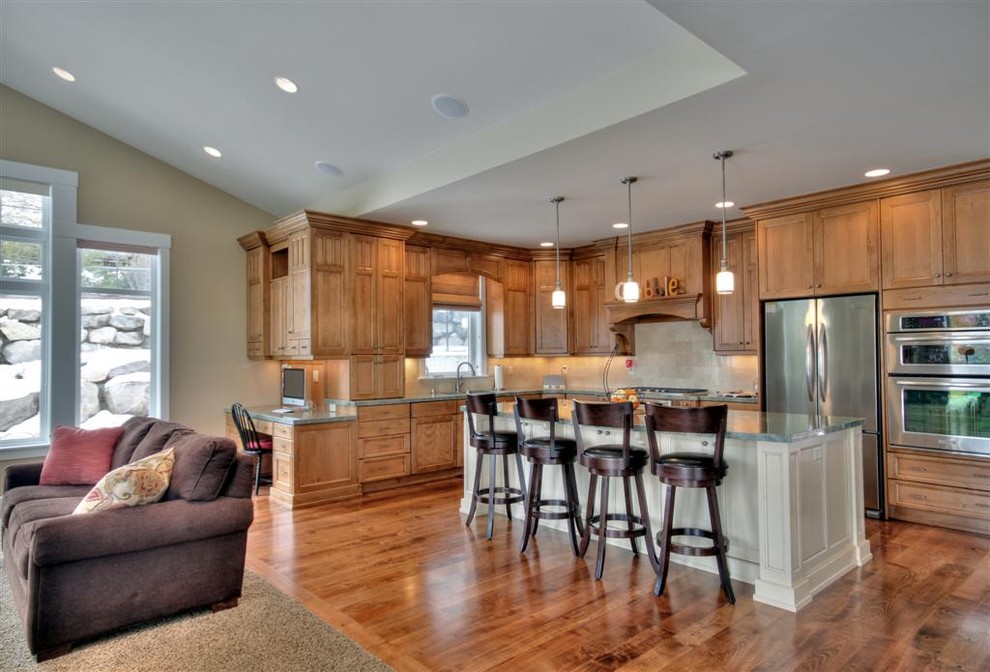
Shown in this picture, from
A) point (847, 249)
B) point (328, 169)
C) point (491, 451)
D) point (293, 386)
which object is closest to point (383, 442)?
point (293, 386)

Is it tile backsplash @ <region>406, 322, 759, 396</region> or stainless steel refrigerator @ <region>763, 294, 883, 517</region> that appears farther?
tile backsplash @ <region>406, 322, 759, 396</region>

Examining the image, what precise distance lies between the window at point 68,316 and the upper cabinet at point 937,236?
6806 mm

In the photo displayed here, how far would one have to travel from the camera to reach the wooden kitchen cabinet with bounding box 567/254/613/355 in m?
7.45

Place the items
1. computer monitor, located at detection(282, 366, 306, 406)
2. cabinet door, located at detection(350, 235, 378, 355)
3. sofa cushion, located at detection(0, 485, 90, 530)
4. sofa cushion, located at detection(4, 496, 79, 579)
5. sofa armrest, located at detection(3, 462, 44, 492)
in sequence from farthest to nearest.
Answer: computer monitor, located at detection(282, 366, 306, 406) < cabinet door, located at detection(350, 235, 378, 355) < sofa armrest, located at detection(3, 462, 44, 492) < sofa cushion, located at detection(0, 485, 90, 530) < sofa cushion, located at detection(4, 496, 79, 579)

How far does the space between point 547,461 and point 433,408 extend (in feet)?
8.62

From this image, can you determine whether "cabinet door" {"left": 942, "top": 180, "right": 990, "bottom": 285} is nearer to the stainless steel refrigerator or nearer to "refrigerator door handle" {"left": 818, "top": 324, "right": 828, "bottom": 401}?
the stainless steel refrigerator

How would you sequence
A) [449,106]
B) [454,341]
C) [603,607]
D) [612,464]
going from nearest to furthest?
[603,607] < [612,464] < [449,106] < [454,341]

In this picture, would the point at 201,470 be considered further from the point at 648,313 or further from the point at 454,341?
the point at 648,313

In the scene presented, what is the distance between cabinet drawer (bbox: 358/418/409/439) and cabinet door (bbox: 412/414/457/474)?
4.9 inches

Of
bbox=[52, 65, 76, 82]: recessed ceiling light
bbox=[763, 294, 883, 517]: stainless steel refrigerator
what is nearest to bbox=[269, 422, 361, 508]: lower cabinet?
bbox=[52, 65, 76, 82]: recessed ceiling light

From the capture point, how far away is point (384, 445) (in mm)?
5914

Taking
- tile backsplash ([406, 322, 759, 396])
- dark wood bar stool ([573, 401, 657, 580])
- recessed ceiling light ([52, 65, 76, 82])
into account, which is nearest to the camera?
dark wood bar stool ([573, 401, 657, 580])

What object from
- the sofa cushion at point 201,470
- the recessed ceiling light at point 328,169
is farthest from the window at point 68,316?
the sofa cushion at point 201,470

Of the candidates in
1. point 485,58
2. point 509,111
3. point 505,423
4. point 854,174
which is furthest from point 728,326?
point 485,58
